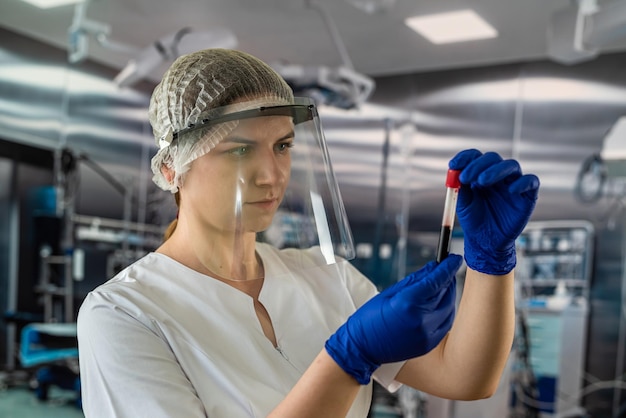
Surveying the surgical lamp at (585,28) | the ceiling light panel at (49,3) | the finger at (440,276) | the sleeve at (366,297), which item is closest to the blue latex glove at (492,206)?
the finger at (440,276)

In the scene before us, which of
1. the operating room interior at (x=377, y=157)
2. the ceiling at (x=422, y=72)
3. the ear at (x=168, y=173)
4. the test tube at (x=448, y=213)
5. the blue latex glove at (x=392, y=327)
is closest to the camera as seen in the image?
the blue latex glove at (x=392, y=327)

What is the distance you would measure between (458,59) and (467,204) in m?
4.30

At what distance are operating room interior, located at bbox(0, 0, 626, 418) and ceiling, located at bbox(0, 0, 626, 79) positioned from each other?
0.07ft

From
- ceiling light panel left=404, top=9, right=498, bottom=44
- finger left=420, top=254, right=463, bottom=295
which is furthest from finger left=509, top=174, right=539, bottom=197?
ceiling light panel left=404, top=9, right=498, bottom=44

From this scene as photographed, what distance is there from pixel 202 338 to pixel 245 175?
11.5 inches

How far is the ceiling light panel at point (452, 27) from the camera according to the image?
411 cm

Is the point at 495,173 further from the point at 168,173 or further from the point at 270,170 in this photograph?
the point at 168,173

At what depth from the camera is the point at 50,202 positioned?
5.16m

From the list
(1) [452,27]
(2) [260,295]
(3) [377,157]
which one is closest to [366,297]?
(2) [260,295]

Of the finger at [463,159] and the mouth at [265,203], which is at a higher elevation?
the finger at [463,159]

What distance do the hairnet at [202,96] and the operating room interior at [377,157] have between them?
8.89 ft

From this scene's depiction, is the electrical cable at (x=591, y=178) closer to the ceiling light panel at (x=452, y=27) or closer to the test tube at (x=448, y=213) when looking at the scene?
the ceiling light panel at (x=452, y=27)

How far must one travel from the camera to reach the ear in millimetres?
1200

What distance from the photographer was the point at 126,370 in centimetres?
98
